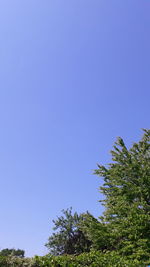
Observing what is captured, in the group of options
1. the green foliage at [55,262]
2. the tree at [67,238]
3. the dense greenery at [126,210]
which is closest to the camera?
the green foliage at [55,262]

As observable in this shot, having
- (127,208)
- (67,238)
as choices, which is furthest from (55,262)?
(67,238)

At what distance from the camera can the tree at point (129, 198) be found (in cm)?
1336

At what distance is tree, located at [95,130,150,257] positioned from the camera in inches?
526

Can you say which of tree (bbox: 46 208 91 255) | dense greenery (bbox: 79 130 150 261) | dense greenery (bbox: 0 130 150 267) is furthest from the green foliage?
tree (bbox: 46 208 91 255)

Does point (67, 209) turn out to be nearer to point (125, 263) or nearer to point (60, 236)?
point (60, 236)

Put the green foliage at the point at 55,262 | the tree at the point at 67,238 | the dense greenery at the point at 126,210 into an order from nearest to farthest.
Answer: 1. the green foliage at the point at 55,262
2. the dense greenery at the point at 126,210
3. the tree at the point at 67,238

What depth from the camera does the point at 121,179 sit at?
1600cm

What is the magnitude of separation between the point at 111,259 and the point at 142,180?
7.16m

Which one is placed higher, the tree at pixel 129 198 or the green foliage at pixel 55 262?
the tree at pixel 129 198

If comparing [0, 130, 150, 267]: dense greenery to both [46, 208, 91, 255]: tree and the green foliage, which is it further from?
[46, 208, 91, 255]: tree

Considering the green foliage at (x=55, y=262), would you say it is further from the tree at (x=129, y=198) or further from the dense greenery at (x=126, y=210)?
the tree at (x=129, y=198)

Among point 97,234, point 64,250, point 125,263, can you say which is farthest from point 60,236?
point 125,263

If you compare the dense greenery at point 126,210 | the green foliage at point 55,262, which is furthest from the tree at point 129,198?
the green foliage at point 55,262

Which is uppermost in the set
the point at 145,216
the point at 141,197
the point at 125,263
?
the point at 141,197
